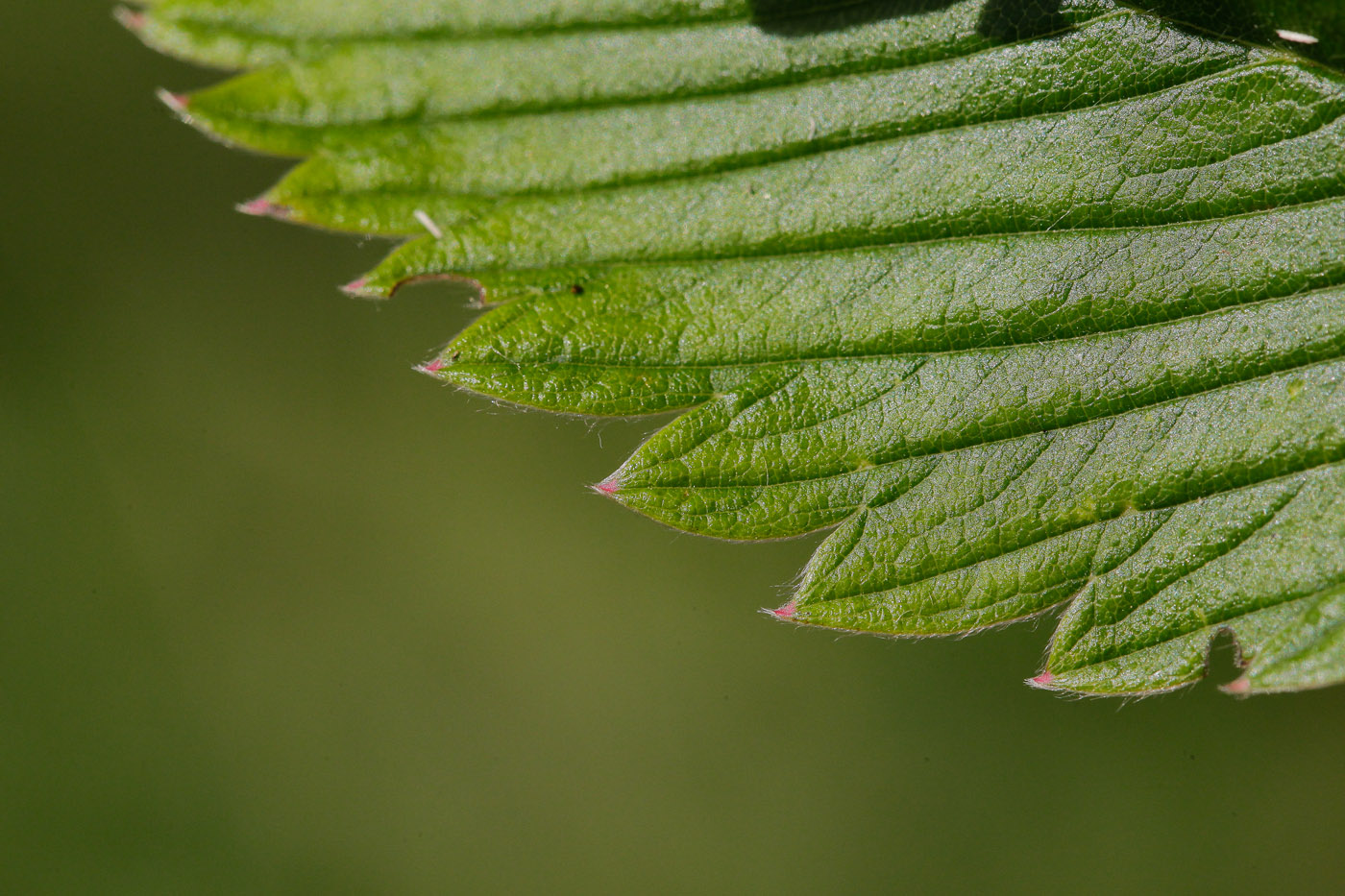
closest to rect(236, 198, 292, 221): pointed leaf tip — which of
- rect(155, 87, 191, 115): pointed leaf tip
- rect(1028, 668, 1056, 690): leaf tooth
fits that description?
rect(155, 87, 191, 115): pointed leaf tip

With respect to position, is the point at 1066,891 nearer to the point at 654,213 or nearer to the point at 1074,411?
the point at 1074,411

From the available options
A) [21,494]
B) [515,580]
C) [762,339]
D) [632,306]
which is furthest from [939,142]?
[21,494]

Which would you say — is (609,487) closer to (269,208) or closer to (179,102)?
(269,208)

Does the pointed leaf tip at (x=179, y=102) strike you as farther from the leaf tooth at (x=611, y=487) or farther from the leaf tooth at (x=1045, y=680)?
the leaf tooth at (x=1045, y=680)

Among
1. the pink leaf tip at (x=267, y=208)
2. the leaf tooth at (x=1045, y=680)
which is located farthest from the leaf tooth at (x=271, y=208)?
the leaf tooth at (x=1045, y=680)

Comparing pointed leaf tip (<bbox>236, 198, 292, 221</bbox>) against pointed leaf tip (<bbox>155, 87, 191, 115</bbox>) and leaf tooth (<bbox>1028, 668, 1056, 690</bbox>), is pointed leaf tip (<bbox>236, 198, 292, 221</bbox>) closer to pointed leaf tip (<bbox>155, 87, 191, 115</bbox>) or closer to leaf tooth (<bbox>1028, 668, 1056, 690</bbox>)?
pointed leaf tip (<bbox>155, 87, 191, 115</bbox>)

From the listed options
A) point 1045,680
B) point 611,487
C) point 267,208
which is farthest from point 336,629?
point 1045,680
